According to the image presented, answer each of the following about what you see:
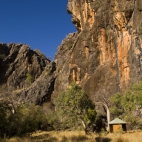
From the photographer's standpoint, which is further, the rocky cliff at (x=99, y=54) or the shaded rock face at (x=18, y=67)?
the shaded rock face at (x=18, y=67)

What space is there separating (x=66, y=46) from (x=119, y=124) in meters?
45.5

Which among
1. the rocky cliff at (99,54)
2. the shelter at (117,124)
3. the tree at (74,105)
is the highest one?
the rocky cliff at (99,54)

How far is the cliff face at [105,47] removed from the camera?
39906mm

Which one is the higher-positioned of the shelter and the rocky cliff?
the rocky cliff

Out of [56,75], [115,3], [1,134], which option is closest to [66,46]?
[56,75]

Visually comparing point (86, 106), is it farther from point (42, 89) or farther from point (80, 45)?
point (42, 89)

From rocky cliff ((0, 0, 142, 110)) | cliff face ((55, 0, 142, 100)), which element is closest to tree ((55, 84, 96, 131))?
cliff face ((55, 0, 142, 100))

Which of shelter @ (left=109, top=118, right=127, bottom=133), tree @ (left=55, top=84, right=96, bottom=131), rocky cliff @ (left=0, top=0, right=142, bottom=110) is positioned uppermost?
rocky cliff @ (left=0, top=0, right=142, bottom=110)

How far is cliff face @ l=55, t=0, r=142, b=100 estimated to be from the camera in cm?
3991

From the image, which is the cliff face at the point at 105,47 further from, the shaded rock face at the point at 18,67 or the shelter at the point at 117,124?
the shaded rock face at the point at 18,67

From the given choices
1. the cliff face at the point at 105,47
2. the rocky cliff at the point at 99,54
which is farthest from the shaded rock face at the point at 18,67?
the cliff face at the point at 105,47

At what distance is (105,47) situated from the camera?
47500mm

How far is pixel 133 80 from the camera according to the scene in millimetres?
39125

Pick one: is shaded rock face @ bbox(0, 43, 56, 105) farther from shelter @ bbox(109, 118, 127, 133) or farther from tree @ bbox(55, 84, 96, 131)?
shelter @ bbox(109, 118, 127, 133)
